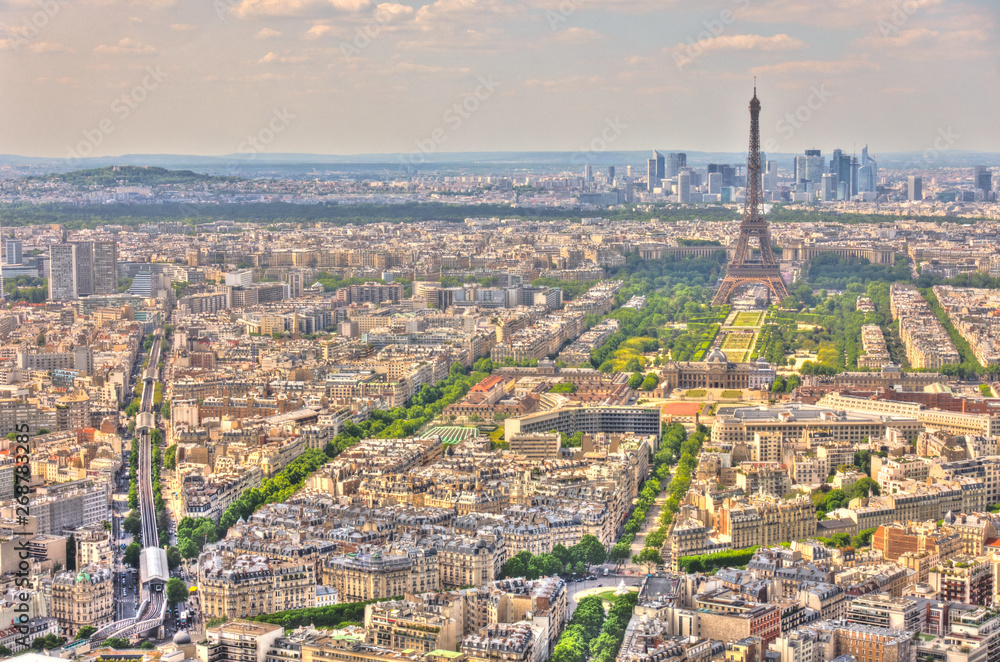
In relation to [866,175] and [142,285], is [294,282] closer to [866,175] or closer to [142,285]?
[142,285]

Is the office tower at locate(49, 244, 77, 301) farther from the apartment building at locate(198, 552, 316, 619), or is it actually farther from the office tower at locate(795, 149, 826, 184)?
the office tower at locate(795, 149, 826, 184)

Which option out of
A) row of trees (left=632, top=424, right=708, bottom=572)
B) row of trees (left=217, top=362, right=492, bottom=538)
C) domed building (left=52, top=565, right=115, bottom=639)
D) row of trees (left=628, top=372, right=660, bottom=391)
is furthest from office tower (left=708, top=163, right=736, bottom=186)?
domed building (left=52, top=565, right=115, bottom=639)

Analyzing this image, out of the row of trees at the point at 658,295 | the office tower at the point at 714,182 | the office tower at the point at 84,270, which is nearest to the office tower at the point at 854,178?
the office tower at the point at 714,182

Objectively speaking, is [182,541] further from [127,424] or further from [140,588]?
[127,424]

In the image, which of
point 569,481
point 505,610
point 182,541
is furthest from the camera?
point 569,481

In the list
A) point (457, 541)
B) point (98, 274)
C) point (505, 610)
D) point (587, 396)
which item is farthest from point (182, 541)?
point (98, 274)

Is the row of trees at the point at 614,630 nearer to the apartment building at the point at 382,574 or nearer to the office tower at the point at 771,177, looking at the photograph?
the apartment building at the point at 382,574
